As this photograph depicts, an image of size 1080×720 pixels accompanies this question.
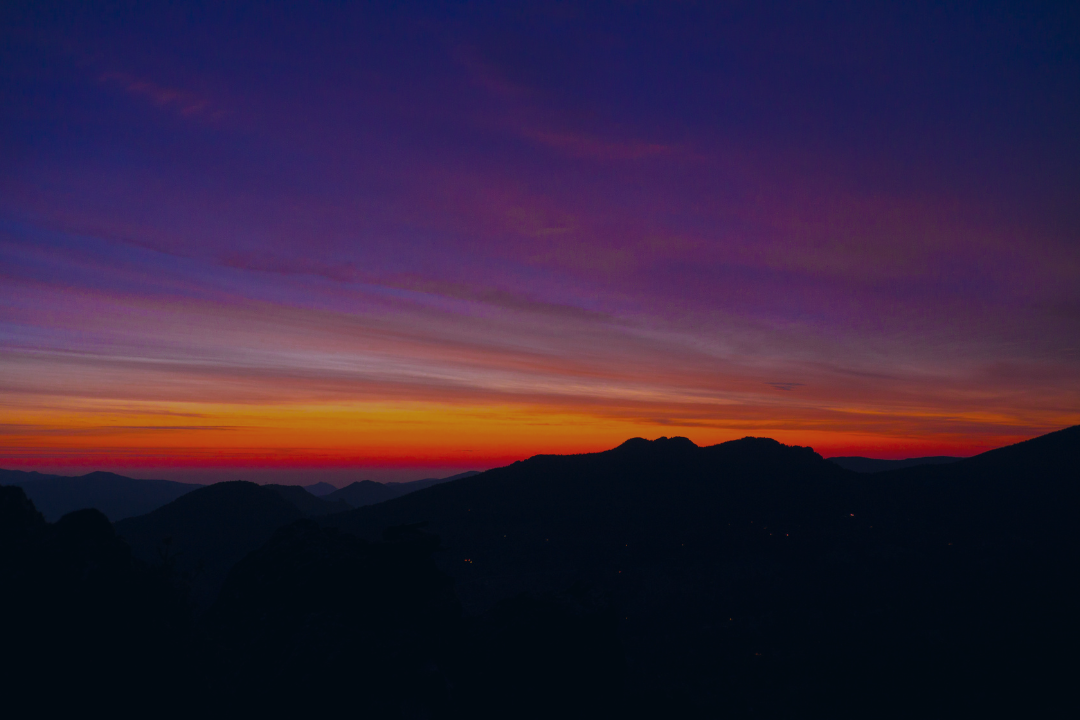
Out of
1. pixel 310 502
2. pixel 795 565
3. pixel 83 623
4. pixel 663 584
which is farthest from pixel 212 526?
pixel 795 565

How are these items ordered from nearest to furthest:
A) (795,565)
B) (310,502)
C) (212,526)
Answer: (795,565) < (212,526) < (310,502)

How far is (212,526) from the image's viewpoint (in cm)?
10081

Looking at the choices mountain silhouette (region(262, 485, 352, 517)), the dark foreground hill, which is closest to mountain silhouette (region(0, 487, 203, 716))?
the dark foreground hill

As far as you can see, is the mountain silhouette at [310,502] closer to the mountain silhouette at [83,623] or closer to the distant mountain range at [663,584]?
the distant mountain range at [663,584]

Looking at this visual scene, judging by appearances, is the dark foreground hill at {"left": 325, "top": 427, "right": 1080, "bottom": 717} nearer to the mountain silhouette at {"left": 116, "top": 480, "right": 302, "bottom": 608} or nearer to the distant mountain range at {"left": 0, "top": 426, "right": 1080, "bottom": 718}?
the distant mountain range at {"left": 0, "top": 426, "right": 1080, "bottom": 718}

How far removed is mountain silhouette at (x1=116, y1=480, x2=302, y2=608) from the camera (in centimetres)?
8456

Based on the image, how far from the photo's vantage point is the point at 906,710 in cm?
4284

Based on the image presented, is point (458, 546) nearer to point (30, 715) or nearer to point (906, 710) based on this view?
point (906, 710)

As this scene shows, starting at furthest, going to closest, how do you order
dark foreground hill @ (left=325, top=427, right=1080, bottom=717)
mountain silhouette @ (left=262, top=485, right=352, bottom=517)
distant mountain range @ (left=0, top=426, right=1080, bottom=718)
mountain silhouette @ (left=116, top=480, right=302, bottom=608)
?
1. mountain silhouette @ (left=262, top=485, right=352, bottom=517)
2. mountain silhouette @ (left=116, top=480, right=302, bottom=608)
3. dark foreground hill @ (left=325, top=427, right=1080, bottom=717)
4. distant mountain range @ (left=0, top=426, right=1080, bottom=718)

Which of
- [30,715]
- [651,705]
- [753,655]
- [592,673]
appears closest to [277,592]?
[30,715]

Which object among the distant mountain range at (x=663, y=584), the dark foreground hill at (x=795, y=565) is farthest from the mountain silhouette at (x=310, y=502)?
the dark foreground hill at (x=795, y=565)

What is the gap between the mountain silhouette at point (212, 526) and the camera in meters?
84.6

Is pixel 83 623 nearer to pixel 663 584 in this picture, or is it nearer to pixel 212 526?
pixel 663 584

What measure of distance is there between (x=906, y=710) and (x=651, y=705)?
24869mm
